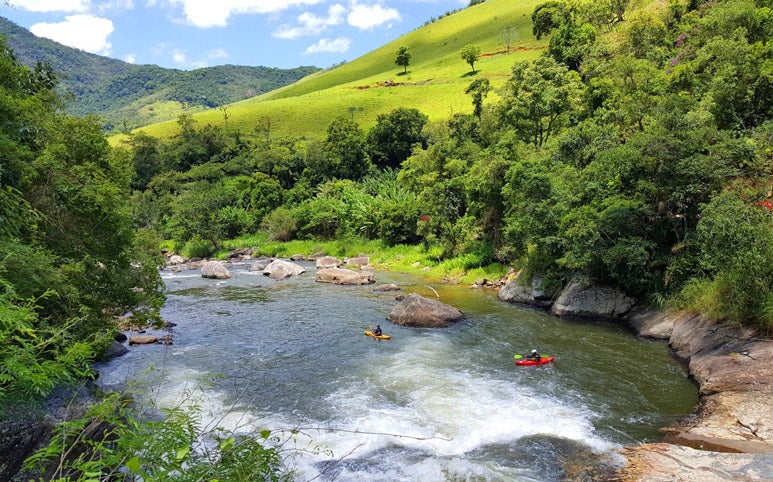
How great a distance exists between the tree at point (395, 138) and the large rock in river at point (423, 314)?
55696 millimetres

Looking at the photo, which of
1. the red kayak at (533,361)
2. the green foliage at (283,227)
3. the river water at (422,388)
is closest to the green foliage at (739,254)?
the river water at (422,388)

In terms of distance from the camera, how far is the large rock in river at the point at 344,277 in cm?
3556

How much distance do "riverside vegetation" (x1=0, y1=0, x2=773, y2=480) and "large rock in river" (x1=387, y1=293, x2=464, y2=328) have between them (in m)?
6.42

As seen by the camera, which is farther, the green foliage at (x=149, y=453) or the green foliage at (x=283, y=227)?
the green foliage at (x=283, y=227)

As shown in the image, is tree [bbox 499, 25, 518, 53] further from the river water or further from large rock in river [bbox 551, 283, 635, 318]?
the river water

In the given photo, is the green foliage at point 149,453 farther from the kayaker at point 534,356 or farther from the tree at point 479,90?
the tree at point 479,90

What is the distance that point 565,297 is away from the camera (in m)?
24.8

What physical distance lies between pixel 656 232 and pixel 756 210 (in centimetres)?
522

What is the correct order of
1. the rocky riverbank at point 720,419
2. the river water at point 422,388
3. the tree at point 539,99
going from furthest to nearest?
the tree at point 539,99
the river water at point 422,388
the rocky riverbank at point 720,419

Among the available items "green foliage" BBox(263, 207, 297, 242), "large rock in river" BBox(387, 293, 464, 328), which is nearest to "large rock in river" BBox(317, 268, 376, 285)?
"large rock in river" BBox(387, 293, 464, 328)

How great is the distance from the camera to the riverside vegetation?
7629mm

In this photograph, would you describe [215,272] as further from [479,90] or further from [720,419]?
[720,419]

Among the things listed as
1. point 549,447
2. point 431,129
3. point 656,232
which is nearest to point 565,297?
point 656,232

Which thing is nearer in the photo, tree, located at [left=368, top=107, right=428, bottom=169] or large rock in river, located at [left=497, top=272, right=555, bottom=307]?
large rock in river, located at [left=497, top=272, right=555, bottom=307]
